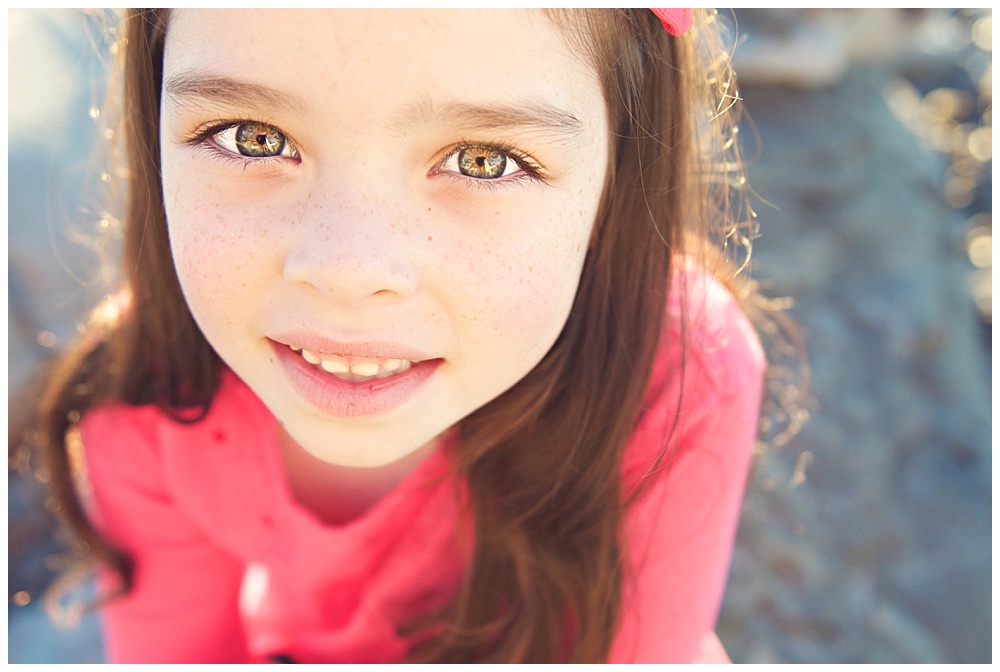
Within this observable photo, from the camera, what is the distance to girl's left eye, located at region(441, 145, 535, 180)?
83 cm

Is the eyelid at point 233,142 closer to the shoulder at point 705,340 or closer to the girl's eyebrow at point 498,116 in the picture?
the girl's eyebrow at point 498,116

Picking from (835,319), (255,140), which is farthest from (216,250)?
(835,319)

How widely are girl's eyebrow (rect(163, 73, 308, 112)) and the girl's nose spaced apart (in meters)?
0.09

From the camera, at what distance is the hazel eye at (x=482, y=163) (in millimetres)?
826

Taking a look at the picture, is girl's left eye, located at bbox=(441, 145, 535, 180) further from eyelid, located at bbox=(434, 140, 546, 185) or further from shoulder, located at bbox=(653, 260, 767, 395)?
shoulder, located at bbox=(653, 260, 767, 395)

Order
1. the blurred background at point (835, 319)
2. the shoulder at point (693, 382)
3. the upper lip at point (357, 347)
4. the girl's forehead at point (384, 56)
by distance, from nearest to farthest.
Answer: the girl's forehead at point (384, 56) → the upper lip at point (357, 347) → the shoulder at point (693, 382) → the blurred background at point (835, 319)

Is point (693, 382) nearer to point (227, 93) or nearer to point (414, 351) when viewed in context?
point (414, 351)

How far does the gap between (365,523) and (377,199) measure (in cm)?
59

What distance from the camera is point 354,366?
905 mm

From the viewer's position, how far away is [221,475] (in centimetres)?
130

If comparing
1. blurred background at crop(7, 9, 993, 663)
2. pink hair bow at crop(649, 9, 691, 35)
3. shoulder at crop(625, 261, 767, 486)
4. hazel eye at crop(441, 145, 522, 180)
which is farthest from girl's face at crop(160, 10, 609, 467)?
blurred background at crop(7, 9, 993, 663)

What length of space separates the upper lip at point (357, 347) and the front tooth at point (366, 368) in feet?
0.07

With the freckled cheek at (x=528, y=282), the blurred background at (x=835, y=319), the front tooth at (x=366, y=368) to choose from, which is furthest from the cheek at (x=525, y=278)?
the blurred background at (x=835, y=319)

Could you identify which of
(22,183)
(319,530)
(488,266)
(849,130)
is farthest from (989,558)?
(22,183)
